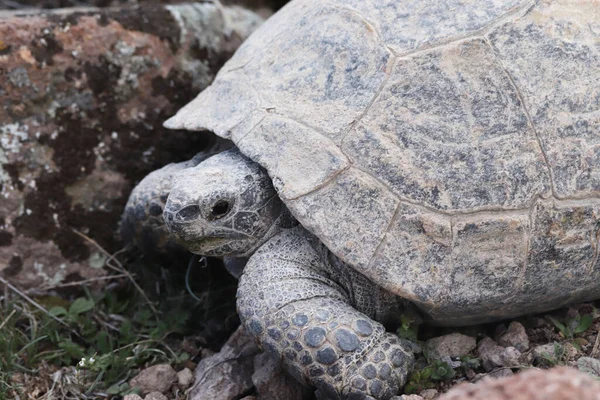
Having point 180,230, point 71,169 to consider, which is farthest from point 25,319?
point 180,230

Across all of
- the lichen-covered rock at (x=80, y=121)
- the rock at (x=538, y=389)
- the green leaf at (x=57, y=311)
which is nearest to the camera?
the rock at (x=538, y=389)

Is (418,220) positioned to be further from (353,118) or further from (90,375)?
(90,375)

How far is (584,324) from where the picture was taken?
2.90m

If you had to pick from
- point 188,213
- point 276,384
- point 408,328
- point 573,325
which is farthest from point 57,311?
point 573,325

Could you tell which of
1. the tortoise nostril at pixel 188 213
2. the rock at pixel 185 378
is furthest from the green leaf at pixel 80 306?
the tortoise nostril at pixel 188 213

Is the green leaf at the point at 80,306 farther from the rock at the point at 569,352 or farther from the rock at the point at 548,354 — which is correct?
the rock at the point at 569,352

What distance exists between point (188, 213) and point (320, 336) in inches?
27.4

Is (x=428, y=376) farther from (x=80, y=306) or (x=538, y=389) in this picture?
(x=80, y=306)

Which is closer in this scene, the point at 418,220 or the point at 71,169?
the point at 418,220

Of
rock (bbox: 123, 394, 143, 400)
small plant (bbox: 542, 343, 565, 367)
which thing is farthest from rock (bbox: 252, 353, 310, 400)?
small plant (bbox: 542, 343, 565, 367)

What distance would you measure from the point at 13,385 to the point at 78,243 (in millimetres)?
889

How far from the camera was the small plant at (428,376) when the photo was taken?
8.68ft

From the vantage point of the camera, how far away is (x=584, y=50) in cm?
275

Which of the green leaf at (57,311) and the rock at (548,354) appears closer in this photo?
the rock at (548,354)
